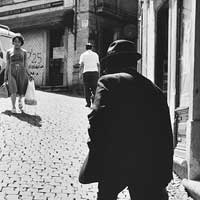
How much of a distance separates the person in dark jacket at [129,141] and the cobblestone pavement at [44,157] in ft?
6.40

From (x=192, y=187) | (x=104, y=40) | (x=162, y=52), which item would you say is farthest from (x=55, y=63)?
(x=192, y=187)

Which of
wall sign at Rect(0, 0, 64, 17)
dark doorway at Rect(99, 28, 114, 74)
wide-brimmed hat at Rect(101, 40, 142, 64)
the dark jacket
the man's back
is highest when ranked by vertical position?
wall sign at Rect(0, 0, 64, 17)

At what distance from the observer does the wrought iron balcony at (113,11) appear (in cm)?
2223

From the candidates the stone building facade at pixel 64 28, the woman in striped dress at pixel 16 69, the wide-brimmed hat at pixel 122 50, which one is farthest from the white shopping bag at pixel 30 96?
the stone building facade at pixel 64 28

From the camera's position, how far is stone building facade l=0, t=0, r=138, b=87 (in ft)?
72.6

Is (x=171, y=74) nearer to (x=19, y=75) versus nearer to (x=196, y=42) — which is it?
(x=196, y=42)

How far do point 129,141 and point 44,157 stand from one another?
12.3 ft

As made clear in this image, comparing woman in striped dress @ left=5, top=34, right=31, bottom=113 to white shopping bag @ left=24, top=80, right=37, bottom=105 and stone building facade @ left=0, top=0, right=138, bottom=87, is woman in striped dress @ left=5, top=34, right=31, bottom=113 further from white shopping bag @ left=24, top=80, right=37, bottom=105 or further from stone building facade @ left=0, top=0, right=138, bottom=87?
stone building facade @ left=0, top=0, right=138, bottom=87

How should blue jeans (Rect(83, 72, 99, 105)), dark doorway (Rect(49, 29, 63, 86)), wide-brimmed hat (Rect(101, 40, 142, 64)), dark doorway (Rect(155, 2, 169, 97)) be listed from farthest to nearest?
1. dark doorway (Rect(49, 29, 63, 86))
2. blue jeans (Rect(83, 72, 99, 105))
3. dark doorway (Rect(155, 2, 169, 97))
4. wide-brimmed hat (Rect(101, 40, 142, 64))

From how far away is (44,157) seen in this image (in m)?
6.86

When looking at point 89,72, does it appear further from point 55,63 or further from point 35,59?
point 35,59

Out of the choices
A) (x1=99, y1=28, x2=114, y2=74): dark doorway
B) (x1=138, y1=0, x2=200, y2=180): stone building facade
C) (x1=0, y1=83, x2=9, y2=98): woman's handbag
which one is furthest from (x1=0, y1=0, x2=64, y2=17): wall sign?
(x1=0, y1=83, x2=9, y2=98): woman's handbag

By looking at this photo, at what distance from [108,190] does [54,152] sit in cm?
394

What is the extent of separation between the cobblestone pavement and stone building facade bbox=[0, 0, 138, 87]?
11502 millimetres
